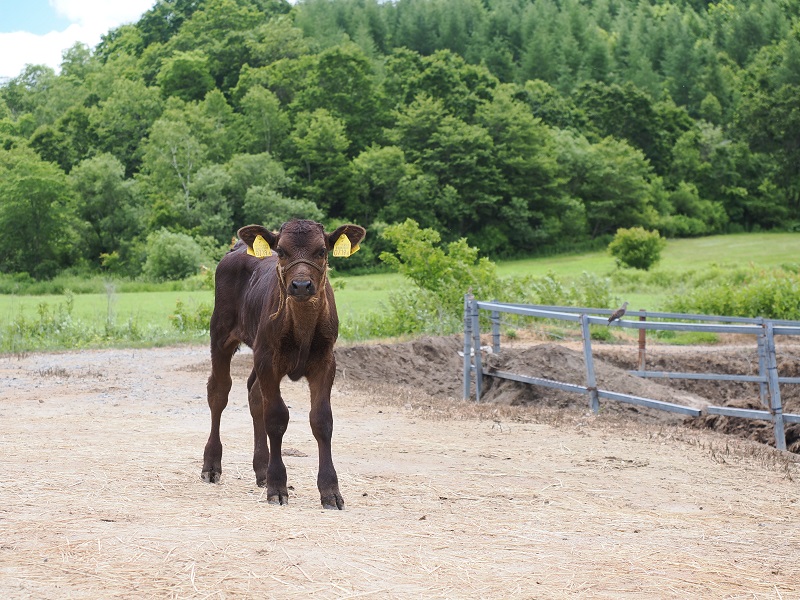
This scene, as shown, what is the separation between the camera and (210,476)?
793 centimetres

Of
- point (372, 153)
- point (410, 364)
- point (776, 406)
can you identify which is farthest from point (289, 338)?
point (372, 153)

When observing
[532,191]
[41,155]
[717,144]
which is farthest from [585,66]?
[41,155]

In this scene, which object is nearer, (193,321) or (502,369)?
(502,369)

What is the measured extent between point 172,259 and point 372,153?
2331cm

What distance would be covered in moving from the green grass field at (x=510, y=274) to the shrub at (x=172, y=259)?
684 cm

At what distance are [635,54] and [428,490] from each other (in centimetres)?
12881

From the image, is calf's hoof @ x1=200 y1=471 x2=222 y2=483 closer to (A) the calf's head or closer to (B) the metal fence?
(A) the calf's head

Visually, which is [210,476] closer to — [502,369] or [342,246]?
[342,246]

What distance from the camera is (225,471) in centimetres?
845

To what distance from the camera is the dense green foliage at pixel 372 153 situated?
70.5 metres

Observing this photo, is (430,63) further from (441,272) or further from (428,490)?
(428,490)

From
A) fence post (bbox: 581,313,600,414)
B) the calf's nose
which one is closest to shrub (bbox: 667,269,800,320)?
fence post (bbox: 581,313,600,414)

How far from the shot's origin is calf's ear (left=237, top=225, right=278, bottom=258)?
7352 millimetres

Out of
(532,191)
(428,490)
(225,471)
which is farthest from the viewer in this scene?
(532,191)
